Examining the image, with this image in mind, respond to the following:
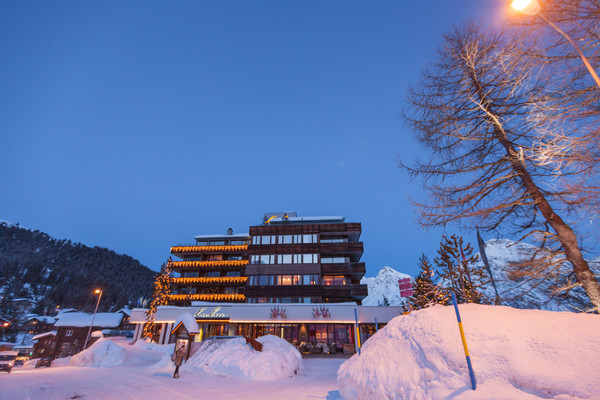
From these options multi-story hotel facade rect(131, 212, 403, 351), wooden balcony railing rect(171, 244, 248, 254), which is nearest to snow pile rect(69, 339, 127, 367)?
multi-story hotel facade rect(131, 212, 403, 351)

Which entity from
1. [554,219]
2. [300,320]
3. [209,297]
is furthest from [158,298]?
[554,219]

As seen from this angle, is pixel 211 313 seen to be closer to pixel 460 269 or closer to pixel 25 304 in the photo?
pixel 460 269

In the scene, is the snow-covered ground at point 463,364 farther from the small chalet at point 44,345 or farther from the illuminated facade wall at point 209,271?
the small chalet at point 44,345

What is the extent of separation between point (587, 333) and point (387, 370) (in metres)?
3.94

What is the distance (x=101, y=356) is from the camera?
872 inches

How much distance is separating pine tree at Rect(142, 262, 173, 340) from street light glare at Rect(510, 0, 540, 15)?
49521 millimetres

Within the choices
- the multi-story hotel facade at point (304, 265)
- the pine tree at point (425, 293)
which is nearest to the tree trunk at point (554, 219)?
the pine tree at point (425, 293)

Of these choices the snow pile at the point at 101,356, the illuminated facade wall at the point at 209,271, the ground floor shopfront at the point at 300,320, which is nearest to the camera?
the snow pile at the point at 101,356

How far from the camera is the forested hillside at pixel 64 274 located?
115 meters

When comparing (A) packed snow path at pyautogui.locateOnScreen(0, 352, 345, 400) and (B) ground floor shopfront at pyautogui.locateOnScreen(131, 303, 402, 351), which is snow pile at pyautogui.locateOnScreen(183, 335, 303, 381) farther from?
(B) ground floor shopfront at pyautogui.locateOnScreen(131, 303, 402, 351)

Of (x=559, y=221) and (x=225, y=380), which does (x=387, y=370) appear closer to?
(x=559, y=221)

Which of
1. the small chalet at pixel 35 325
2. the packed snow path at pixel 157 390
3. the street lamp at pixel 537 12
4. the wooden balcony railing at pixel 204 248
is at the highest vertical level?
the wooden balcony railing at pixel 204 248

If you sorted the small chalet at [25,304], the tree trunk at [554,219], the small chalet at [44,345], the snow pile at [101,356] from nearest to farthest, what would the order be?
the tree trunk at [554,219], the snow pile at [101,356], the small chalet at [44,345], the small chalet at [25,304]

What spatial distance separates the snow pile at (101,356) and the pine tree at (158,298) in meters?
19.3
